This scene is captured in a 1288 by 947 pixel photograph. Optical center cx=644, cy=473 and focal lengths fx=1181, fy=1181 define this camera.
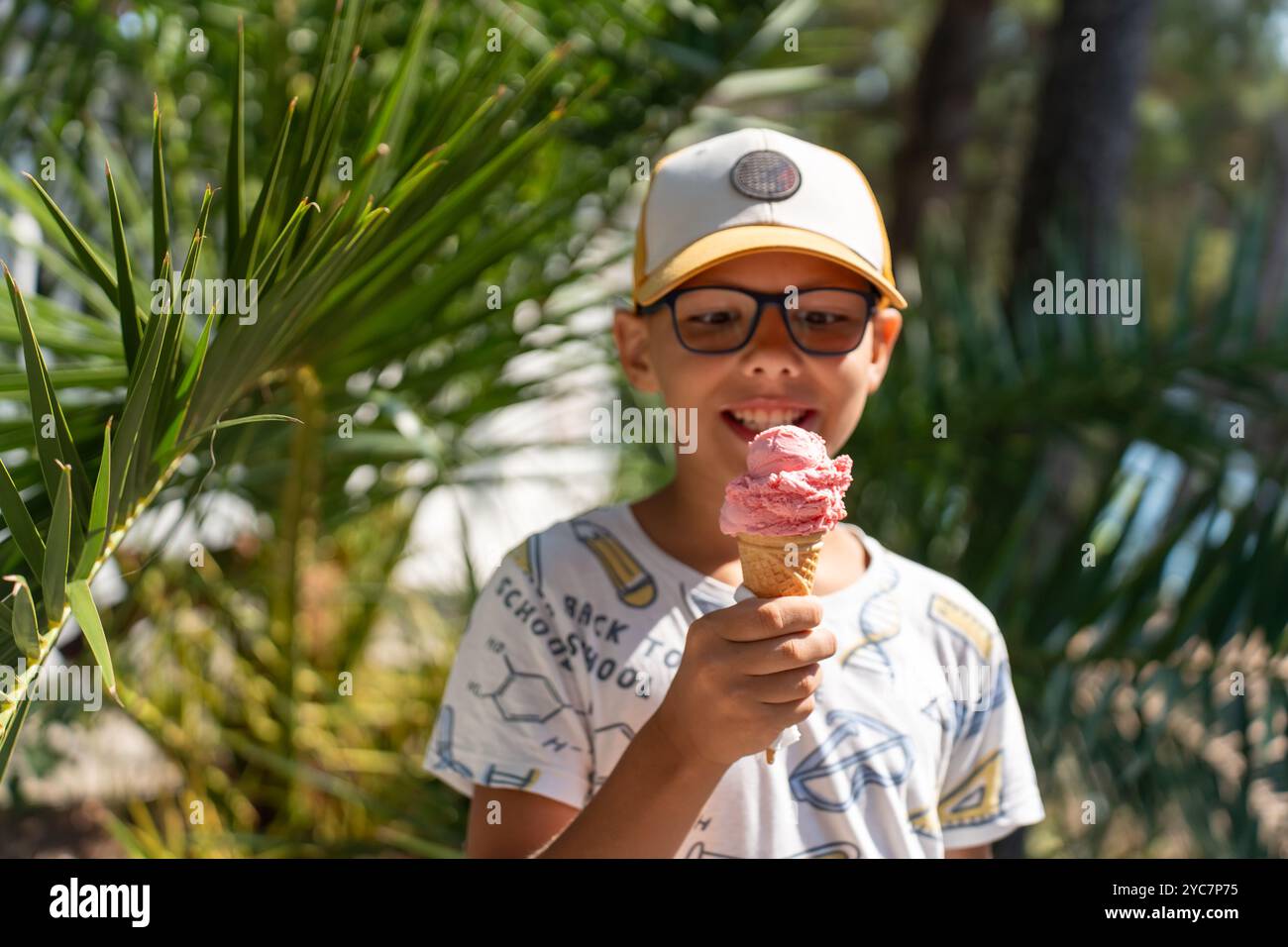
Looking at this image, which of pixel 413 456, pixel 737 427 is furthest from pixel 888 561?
pixel 413 456

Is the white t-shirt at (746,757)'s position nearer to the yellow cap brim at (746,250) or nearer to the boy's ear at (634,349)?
the boy's ear at (634,349)

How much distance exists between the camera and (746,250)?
1.10 m

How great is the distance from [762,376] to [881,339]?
0.23m

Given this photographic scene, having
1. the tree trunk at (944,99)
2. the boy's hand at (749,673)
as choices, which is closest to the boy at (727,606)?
the boy's hand at (749,673)

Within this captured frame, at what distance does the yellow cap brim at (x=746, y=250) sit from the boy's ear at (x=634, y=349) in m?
0.09

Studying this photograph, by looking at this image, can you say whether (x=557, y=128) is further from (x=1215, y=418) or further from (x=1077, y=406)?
(x=1215, y=418)

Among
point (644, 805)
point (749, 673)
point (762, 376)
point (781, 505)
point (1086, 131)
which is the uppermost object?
point (1086, 131)

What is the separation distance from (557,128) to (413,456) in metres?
0.63

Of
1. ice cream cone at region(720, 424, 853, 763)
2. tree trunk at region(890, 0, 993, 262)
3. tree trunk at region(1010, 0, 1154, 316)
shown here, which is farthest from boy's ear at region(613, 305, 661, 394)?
tree trunk at region(890, 0, 993, 262)

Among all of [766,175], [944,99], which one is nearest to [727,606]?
[766,175]

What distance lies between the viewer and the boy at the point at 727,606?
1.10 m

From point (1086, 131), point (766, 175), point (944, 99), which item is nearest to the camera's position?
point (766, 175)

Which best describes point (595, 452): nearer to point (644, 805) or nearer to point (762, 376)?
point (762, 376)

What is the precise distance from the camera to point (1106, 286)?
98.7 inches
